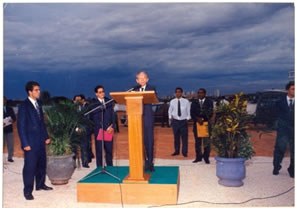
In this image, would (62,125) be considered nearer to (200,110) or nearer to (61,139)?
(61,139)

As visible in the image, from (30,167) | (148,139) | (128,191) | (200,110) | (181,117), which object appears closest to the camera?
(128,191)

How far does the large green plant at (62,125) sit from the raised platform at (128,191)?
93 centimetres

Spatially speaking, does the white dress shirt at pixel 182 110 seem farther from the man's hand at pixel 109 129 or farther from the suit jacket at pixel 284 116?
the suit jacket at pixel 284 116

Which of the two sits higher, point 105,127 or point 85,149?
point 105,127

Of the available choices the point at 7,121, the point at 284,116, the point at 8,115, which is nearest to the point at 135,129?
the point at 284,116

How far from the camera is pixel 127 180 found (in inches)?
143

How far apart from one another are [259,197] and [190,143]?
5316 millimetres

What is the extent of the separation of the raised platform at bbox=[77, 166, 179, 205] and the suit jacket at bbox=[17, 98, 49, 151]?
0.74 m

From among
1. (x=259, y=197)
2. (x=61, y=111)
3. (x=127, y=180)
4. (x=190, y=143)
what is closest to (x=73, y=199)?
(x=127, y=180)

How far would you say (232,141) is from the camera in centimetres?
443

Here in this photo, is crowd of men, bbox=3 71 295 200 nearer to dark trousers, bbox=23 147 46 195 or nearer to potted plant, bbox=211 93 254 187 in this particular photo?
dark trousers, bbox=23 147 46 195

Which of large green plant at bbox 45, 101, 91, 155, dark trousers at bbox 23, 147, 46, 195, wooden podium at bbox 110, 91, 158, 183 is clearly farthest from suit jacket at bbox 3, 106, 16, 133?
wooden podium at bbox 110, 91, 158, 183

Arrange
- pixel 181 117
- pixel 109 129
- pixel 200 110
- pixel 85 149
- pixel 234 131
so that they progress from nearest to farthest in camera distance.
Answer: pixel 234 131 < pixel 109 129 < pixel 85 149 < pixel 200 110 < pixel 181 117

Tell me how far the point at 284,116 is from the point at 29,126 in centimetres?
340
